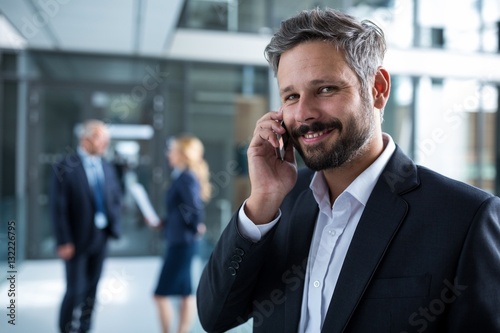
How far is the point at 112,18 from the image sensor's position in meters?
4.80

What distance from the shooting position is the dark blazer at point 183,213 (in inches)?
149

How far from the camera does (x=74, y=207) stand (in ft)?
12.3

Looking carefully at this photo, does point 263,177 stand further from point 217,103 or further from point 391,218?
point 217,103

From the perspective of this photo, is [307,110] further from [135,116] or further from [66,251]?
[135,116]

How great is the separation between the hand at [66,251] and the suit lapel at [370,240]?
9.76 feet

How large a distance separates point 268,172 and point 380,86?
1.13 feet

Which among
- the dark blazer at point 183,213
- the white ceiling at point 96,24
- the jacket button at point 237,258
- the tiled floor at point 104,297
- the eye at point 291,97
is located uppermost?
the white ceiling at point 96,24

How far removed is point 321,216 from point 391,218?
0.71ft

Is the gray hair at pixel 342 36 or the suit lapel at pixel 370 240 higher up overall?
the gray hair at pixel 342 36

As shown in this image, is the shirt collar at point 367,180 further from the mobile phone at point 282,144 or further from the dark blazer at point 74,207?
the dark blazer at point 74,207

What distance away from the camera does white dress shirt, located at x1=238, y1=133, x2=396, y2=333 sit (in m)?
1.06

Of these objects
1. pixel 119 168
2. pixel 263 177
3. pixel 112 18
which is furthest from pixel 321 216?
pixel 119 168

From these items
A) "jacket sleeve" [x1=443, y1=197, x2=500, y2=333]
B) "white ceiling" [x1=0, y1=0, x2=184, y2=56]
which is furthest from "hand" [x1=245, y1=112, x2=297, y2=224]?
"white ceiling" [x1=0, y1=0, x2=184, y2=56]

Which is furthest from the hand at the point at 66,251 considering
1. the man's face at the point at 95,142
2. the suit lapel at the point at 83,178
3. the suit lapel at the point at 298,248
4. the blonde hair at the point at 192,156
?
the suit lapel at the point at 298,248
